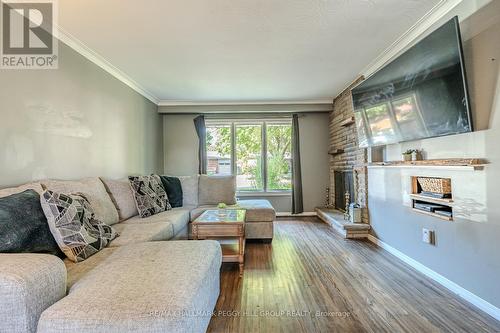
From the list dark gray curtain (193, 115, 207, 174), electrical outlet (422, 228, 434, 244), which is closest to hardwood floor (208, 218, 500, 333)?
electrical outlet (422, 228, 434, 244)

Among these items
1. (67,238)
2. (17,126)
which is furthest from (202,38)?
(67,238)

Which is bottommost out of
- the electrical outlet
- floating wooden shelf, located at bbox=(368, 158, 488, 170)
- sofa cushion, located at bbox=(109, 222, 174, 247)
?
the electrical outlet

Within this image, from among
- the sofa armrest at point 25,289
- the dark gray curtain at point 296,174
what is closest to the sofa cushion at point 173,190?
the dark gray curtain at point 296,174

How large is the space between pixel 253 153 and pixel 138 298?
4.71 meters

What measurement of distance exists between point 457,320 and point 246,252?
206 cm

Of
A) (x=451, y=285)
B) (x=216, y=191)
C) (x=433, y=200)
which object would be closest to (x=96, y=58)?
(x=216, y=191)

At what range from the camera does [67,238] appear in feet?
5.65

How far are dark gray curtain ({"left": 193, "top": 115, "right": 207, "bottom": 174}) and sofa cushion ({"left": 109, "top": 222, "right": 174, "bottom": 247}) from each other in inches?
110

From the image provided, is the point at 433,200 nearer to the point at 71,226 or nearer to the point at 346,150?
the point at 346,150

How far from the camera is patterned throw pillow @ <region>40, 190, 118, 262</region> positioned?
5.58ft

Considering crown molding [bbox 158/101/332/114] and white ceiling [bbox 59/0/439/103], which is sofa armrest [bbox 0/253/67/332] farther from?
crown molding [bbox 158/101/332/114]

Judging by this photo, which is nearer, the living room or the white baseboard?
the living room

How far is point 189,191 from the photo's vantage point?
13.9ft

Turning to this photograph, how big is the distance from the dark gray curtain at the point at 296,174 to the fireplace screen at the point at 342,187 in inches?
28.6
